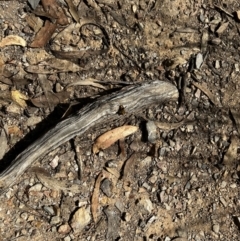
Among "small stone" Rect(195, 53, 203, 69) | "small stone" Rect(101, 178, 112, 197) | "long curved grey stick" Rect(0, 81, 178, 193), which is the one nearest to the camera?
"long curved grey stick" Rect(0, 81, 178, 193)

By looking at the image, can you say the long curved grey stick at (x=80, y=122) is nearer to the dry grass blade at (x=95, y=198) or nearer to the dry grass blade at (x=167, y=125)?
the dry grass blade at (x=167, y=125)

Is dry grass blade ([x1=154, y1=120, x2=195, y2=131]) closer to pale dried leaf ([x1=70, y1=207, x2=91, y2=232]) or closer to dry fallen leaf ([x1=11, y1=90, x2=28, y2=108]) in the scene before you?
pale dried leaf ([x1=70, y1=207, x2=91, y2=232])

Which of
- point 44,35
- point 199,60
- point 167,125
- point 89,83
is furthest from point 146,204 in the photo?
point 44,35

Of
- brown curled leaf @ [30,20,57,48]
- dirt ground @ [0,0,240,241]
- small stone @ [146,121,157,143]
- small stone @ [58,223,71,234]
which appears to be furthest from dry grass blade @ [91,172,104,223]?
brown curled leaf @ [30,20,57,48]

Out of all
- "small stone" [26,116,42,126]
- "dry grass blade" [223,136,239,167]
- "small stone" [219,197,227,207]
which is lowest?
"small stone" [219,197,227,207]

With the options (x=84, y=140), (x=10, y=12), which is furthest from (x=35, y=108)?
(x=10, y=12)

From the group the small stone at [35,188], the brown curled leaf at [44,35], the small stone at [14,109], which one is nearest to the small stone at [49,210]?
the small stone at [35,188]

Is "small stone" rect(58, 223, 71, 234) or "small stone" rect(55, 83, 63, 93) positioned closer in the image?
"small stone" rect(58, 223, 71, 234)
